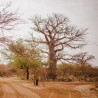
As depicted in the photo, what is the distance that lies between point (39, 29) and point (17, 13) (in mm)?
7758

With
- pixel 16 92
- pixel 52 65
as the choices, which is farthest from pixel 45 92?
pixel 52 65

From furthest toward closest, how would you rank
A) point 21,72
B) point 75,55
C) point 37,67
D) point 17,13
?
point 21,72, point 75,55, point 37,67, point 17,13

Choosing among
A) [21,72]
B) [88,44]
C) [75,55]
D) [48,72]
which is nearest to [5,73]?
[21,72]

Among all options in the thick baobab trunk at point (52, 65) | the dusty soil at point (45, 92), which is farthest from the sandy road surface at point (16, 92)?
the thick baobab trunk at point (52, 65)

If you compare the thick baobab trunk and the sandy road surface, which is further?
the thick baobab trunk

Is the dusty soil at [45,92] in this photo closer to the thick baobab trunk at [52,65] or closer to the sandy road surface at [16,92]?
the sandy road surface at [16,92]

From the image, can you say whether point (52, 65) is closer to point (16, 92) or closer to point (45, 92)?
point (45, 92)

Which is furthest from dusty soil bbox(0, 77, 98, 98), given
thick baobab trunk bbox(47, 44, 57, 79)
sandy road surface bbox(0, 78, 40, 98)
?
thick baobab trunk bbox(47, 44, 57, 79)

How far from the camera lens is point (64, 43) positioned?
36.2 ft

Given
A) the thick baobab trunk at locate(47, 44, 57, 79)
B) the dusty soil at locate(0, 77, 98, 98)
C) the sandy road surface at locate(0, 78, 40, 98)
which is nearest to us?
the sandy road surface at locate(0, 78, 40, 98)

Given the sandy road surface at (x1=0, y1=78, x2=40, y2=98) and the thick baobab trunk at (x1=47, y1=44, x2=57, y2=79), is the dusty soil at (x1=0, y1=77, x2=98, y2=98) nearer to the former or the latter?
the sandy road surface at (x1=0, y1=78, x2=40, y2=98)

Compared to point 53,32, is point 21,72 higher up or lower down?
lower down

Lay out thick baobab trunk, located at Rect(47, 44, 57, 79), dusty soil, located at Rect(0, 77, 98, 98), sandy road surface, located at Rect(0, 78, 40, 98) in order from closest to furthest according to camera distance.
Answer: sandy road surface, located at Rect(0, 78, 40, 98) → dusty soil, located at Rect(0, 77, 98, 98) → thick baobab trunk, located at Rect(47, 44, 57, 79)

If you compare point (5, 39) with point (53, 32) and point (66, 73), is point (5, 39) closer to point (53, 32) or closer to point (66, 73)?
point (53, 32)
